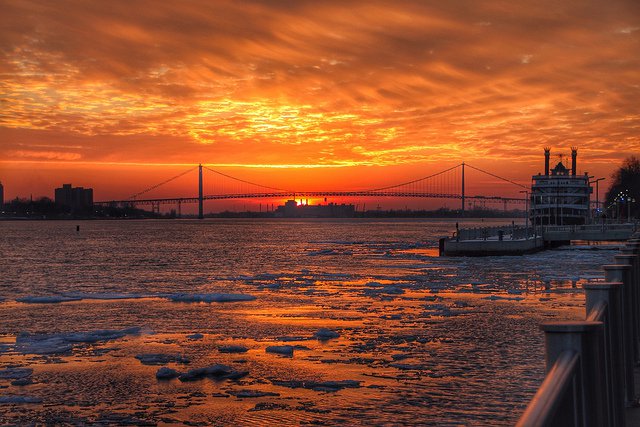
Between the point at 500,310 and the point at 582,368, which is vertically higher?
the point at 582,368

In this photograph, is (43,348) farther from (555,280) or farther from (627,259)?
(555,280)

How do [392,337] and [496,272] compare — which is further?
[496,272]

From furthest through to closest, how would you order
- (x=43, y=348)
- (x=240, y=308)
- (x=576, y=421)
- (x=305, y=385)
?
1. (x=240, y=308)
2. (x=43, y=348)
3. (x=305, y=385)
4. (x=576, y=421)

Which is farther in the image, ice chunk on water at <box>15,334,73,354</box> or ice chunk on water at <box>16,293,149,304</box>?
ice chunk on water at <box>16,293,149,304</box>

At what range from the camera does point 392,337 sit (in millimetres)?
18234

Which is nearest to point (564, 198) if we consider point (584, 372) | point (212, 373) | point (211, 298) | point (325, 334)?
point (211, 298)

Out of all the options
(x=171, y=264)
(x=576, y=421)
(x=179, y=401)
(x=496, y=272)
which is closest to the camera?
(x=576, y=421)

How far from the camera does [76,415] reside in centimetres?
1162

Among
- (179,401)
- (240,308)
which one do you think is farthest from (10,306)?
(179,401)

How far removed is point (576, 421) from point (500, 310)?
66.1 feet

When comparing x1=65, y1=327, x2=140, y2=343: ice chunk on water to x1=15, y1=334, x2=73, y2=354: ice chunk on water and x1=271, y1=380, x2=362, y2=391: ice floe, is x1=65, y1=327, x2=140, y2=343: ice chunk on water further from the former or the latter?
x1=271, y1=380, x2=362, y2=391: ice floe

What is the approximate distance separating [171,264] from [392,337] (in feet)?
132

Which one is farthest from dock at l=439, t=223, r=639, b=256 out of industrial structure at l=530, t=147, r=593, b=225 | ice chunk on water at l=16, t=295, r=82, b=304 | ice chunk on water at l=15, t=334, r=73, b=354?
ice chunk on water at l=15, t=334, r=73, b=354

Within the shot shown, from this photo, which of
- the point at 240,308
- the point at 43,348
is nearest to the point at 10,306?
the point at 240,308
